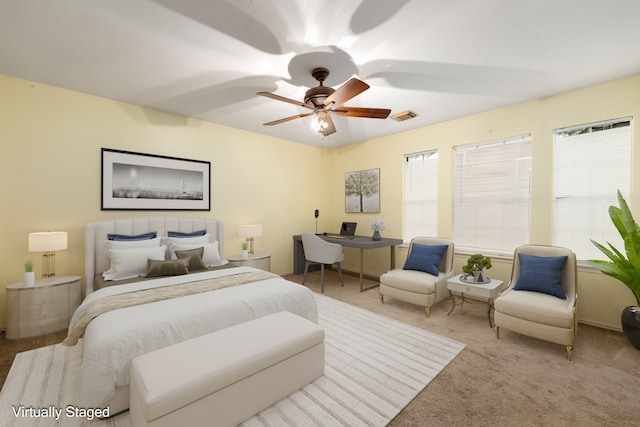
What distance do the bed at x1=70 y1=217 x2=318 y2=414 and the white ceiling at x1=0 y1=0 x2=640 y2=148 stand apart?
1.89m

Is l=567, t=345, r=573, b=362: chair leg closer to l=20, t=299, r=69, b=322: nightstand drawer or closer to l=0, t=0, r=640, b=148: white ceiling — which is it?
l=0, t=0, r=640, b=148: white ceiling

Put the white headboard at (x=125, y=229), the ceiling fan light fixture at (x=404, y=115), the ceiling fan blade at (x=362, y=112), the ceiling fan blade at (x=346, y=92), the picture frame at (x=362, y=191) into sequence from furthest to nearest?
the picture frame at (x=362, y=191), the ceiling fan light fixture at (x=404, y=115), the white headboard at (x=125, y=229), the ceiling fan blade at (x=362, y=112), the ceiling fan blade at (x=346, y=92)

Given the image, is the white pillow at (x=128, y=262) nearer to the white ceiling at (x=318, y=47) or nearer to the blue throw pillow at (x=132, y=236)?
the blue throw pillow at (x=132, y=236)

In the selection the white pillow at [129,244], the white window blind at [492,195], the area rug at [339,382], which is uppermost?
the white window blind at [492,195]

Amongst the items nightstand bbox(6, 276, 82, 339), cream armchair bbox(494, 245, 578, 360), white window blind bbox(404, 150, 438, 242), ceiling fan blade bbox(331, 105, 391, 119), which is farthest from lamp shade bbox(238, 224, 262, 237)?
cream armchair bbox(494, 245, 578, 360)

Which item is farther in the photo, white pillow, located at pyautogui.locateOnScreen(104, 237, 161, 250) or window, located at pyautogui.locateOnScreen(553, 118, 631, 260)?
white pillow, located at pyautogui.locateOnScreen(104, 237, 161, 250)

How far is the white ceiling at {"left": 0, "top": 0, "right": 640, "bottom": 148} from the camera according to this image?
→ 1.94 metres

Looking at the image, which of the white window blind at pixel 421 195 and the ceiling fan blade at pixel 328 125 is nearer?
the ceiling fan blade at pixel 328 125

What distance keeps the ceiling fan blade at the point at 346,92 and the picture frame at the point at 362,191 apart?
2.89 metres

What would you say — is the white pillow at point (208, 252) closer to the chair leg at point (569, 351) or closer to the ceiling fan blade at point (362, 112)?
the ceiling fan blade at point (362, 112)

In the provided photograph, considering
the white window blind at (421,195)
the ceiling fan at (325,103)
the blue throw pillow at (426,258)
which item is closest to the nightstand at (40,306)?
the ceiling fan at (325,103)

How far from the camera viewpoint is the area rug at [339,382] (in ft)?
5.77

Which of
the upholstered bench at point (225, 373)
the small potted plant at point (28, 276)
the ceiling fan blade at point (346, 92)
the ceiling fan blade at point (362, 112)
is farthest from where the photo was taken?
the small potted plant at point (28, 276)

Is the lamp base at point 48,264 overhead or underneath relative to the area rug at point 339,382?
overhead
